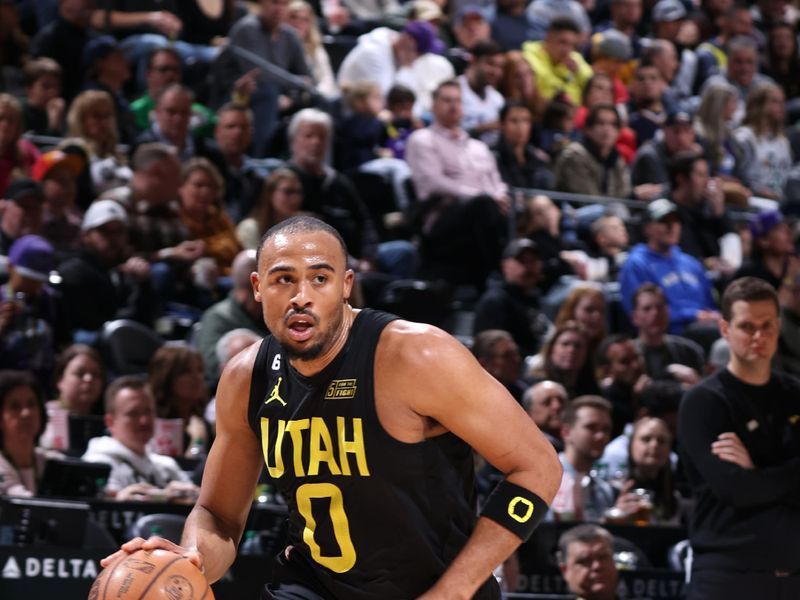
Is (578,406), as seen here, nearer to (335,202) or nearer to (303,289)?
(335,202)

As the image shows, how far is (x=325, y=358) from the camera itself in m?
4.21

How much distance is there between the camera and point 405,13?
1600cm

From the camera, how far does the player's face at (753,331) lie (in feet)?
20.4

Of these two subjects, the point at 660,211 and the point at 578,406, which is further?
the point at 660,211

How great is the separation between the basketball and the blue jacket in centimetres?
793

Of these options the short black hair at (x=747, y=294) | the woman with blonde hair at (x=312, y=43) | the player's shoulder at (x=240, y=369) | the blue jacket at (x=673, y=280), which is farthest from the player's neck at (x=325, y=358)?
the woman with blonde hair at (x=312, y=43)

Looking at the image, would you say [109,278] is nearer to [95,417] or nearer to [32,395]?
[95,417]

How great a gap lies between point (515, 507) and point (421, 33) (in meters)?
10.9

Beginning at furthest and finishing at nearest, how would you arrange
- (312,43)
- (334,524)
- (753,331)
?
(312,43) → (753,331) → (334,524)

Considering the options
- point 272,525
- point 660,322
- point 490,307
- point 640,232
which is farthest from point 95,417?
point 640,232

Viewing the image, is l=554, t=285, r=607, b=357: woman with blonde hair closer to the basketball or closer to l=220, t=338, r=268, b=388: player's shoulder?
l=220, t=338, r=268, b=388: player's shoulder

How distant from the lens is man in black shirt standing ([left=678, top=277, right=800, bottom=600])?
6.11m

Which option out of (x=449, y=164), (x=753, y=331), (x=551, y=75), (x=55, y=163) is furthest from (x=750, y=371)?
(x=551, y=75)

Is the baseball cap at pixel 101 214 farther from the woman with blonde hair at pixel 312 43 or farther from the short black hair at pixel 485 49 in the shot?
the short black hair at pixel 485 49
